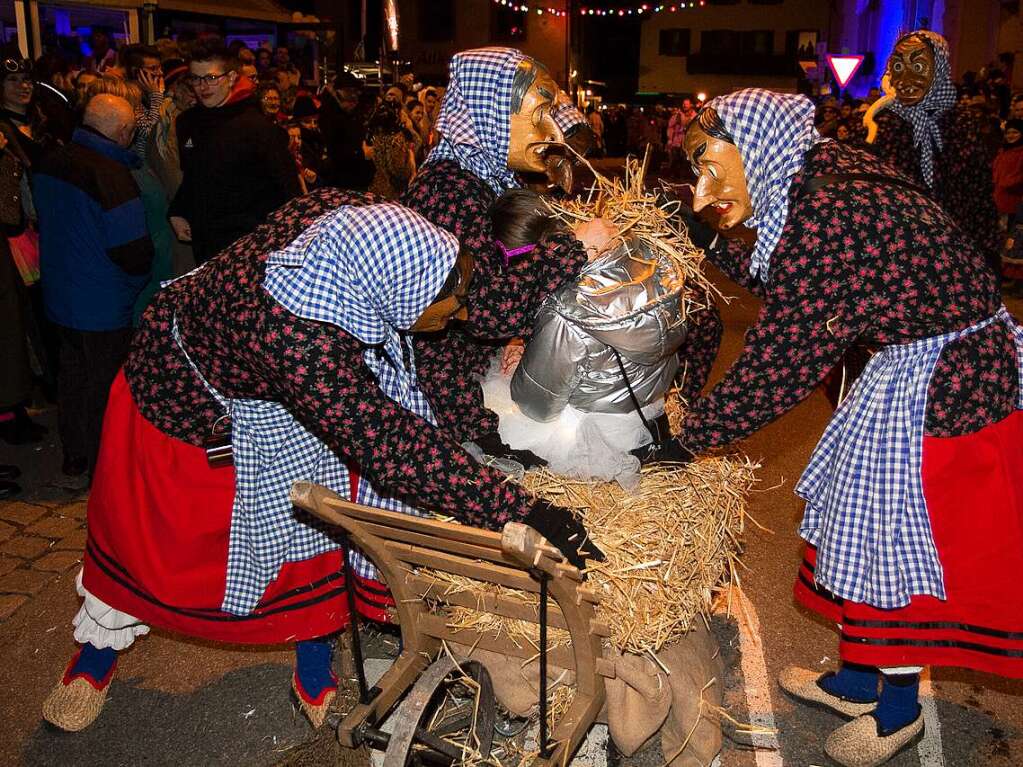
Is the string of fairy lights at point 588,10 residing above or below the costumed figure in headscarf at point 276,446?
above

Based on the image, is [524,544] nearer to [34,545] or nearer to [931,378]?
[931,378]

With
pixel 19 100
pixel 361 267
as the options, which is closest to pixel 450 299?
pixel 361 267

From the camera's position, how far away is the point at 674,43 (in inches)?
1837

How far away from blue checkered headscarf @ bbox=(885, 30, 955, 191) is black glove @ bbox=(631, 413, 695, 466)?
3.13 metres

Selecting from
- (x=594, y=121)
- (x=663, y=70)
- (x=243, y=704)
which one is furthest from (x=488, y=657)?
(x=663, y=70)

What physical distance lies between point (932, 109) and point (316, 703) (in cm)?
433

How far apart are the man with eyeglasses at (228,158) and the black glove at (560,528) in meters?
3.31

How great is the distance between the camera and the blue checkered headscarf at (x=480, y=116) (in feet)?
10.0

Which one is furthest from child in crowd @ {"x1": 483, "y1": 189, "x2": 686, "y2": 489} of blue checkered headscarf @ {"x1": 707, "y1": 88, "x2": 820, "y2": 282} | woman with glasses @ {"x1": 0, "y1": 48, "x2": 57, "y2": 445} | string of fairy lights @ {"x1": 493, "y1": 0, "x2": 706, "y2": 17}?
string of fairy lights @ {"x1": 493, "y1": 0, "x2": 706, "y2": 17}

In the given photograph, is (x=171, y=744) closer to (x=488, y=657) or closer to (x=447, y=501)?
(x=488, y=657)

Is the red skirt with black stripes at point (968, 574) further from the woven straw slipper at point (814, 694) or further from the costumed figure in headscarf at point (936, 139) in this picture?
the costumed figure in headscarf at point (936, 139)

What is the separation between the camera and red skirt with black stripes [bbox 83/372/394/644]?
2.90 m

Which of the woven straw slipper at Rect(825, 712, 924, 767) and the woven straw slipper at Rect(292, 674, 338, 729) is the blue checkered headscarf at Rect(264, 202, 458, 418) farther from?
the woven straw slipper at Rect(825, 712, 924, 767)

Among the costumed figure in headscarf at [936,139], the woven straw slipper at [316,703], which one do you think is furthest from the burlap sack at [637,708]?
the costumed figure in headscarf at [936,139]
